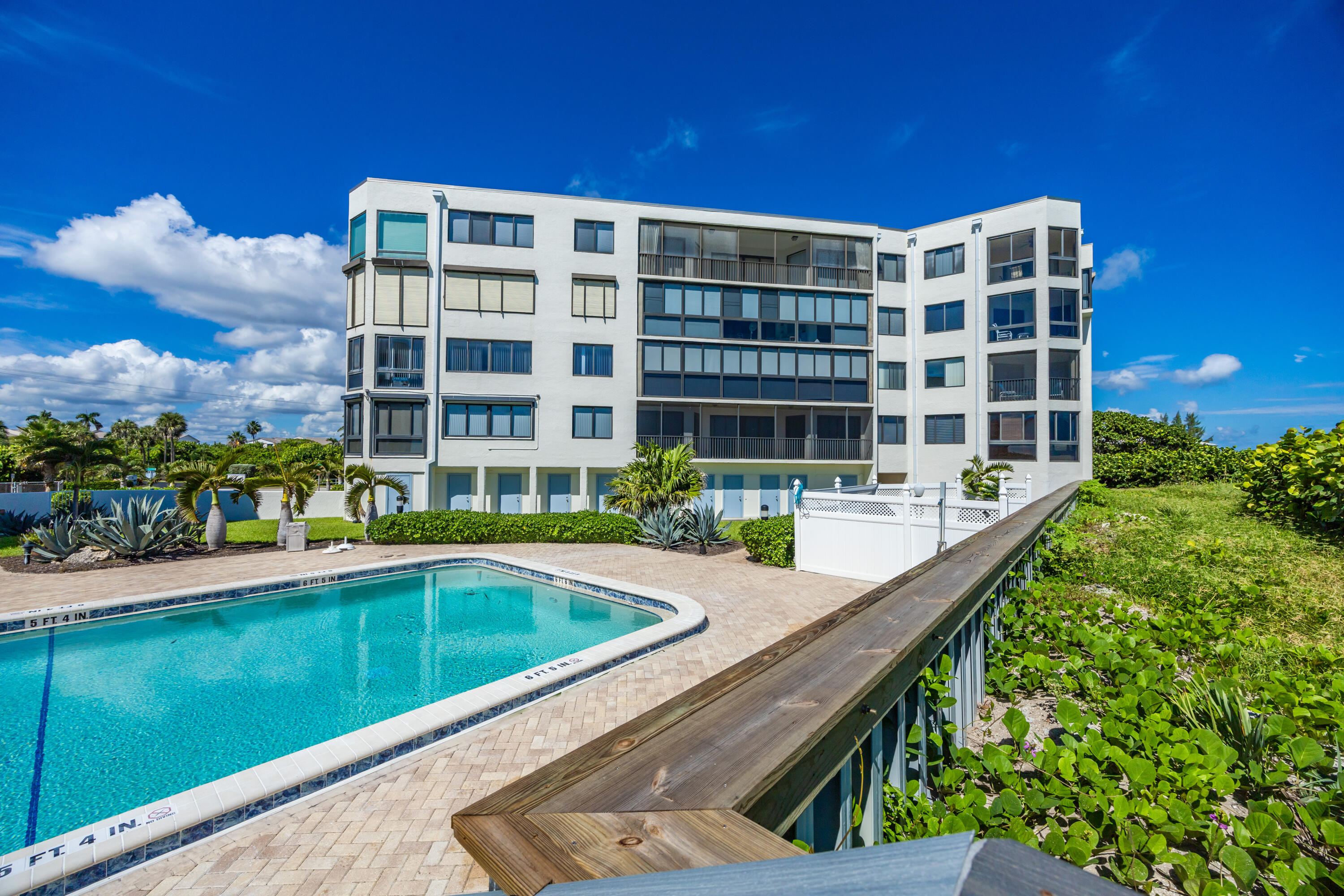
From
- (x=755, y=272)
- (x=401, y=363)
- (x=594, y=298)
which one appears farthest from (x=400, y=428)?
(x=755, y=272)

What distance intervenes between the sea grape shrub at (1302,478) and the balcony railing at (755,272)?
19.4 meters

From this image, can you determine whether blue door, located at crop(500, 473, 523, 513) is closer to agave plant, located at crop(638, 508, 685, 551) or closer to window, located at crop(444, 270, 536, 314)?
window, located at crop(444, 270, 536, 314)

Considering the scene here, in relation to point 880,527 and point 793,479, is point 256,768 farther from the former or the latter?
point 793,479

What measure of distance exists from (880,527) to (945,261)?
19.4 m

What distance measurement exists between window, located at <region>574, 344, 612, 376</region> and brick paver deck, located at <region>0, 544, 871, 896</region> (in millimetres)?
15017

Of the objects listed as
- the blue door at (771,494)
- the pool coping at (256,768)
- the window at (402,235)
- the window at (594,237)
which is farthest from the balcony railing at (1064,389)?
the window at (402,235)

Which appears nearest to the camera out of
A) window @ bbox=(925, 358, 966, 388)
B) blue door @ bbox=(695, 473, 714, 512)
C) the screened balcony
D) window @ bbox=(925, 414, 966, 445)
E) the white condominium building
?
the white condominium building

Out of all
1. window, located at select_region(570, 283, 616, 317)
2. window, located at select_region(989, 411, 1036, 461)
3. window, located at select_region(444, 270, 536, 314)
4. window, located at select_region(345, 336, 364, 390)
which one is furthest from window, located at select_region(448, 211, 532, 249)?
window, located at select_region(989, 411, 1036, 461)

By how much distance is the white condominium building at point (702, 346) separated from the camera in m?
22.7

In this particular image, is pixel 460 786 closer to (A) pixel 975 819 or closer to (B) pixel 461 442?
(A) pixel 975 819

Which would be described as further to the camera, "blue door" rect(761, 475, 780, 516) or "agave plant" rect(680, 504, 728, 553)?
"blue door" rect(761, 475, 780, 516)

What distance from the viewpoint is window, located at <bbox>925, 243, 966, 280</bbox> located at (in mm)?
25984

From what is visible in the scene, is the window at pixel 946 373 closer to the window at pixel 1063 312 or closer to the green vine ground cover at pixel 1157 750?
the window at pixel 1063 312

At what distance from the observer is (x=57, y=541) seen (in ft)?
44.9
